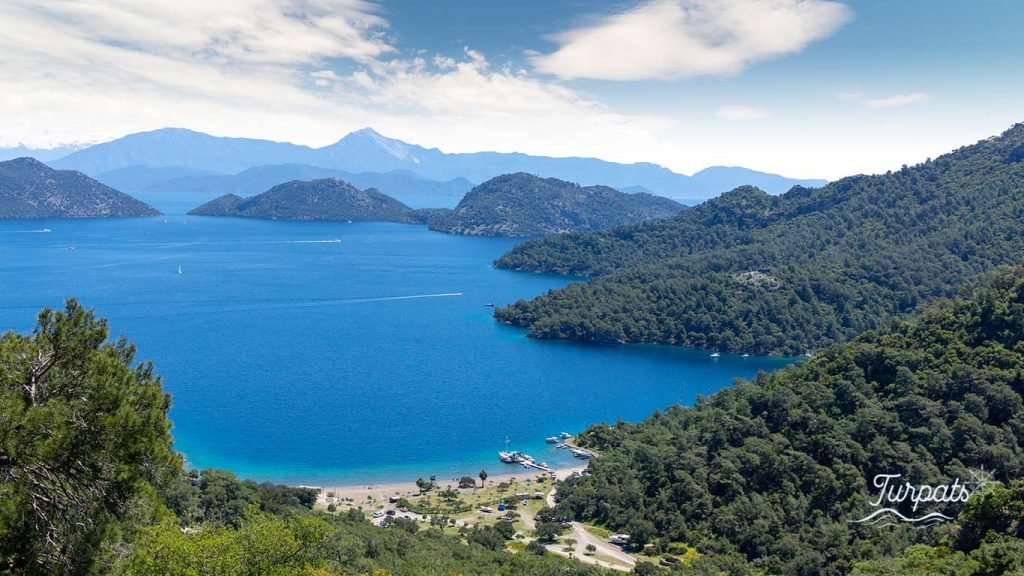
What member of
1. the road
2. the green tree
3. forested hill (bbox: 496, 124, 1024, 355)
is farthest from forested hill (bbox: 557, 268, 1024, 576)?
forested hill (bbox: 496, 124, 1024, 355)

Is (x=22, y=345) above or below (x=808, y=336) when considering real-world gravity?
above

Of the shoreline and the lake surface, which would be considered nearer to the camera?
the shoreline

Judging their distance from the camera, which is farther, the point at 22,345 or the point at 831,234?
the point at 831,234

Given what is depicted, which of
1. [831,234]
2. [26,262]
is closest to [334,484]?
[831,234]

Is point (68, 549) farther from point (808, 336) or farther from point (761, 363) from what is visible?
point (808, 336)

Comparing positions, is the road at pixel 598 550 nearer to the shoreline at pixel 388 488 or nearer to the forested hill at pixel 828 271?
the shoreline at pixel 388 488

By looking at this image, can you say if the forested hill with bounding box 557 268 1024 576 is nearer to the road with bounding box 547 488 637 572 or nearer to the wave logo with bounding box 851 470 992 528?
the wave logo with bounding box 851 470 992 528

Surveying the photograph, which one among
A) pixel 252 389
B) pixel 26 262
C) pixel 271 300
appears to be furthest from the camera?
pixel 26 262

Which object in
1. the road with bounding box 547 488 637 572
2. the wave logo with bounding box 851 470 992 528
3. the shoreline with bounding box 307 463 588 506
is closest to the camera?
the wave logo with bounding box 851 470 992 528
